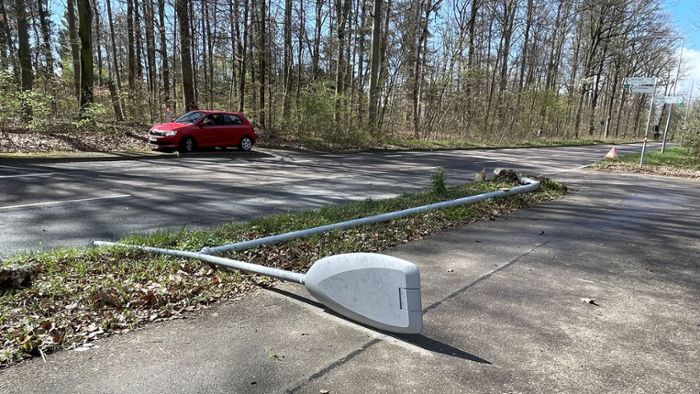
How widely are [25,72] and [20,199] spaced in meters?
12.6

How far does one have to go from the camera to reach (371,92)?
25094 mm

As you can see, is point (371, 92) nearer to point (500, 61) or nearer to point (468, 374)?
point (500, 61)

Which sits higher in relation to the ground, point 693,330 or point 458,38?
point 458,38

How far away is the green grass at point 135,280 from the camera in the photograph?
132 inches

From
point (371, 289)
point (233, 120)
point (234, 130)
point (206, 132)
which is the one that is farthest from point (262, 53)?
point (371, 289)

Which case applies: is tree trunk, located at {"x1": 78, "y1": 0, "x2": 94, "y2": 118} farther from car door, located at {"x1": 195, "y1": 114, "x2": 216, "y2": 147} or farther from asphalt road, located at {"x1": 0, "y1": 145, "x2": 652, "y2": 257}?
asphalt road, located at {"x1": 0, "y1": 145, "x2": 652, "y2": 257}

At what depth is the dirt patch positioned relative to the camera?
14.7 m

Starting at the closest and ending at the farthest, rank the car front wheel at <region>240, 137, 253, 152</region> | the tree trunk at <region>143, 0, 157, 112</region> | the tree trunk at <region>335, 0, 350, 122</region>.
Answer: the car front wheel at <region>240, 137, 253, 152</region> < the tree trunk at <region>143, 0, 157, 112</region> < the tree trunk at <region>335, 0, 350, 122</region>

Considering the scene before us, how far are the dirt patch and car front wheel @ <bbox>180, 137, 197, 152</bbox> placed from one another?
1.50 metres

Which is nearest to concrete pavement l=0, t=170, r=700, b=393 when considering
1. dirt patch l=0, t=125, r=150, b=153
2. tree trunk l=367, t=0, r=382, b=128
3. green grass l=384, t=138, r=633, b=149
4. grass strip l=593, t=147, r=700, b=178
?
grass strip l=593, t=147, r=700, b=178

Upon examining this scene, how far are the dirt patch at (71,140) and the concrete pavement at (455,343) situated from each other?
46.3 ft

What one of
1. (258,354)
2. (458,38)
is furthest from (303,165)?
(458,38)

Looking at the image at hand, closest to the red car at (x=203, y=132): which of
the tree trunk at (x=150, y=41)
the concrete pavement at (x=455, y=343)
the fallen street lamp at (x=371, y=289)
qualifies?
the tree trunk at (x=150, y=41)

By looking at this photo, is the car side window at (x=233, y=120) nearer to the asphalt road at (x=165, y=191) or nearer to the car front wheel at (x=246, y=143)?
the car front wheel at (x=246, y=143)
